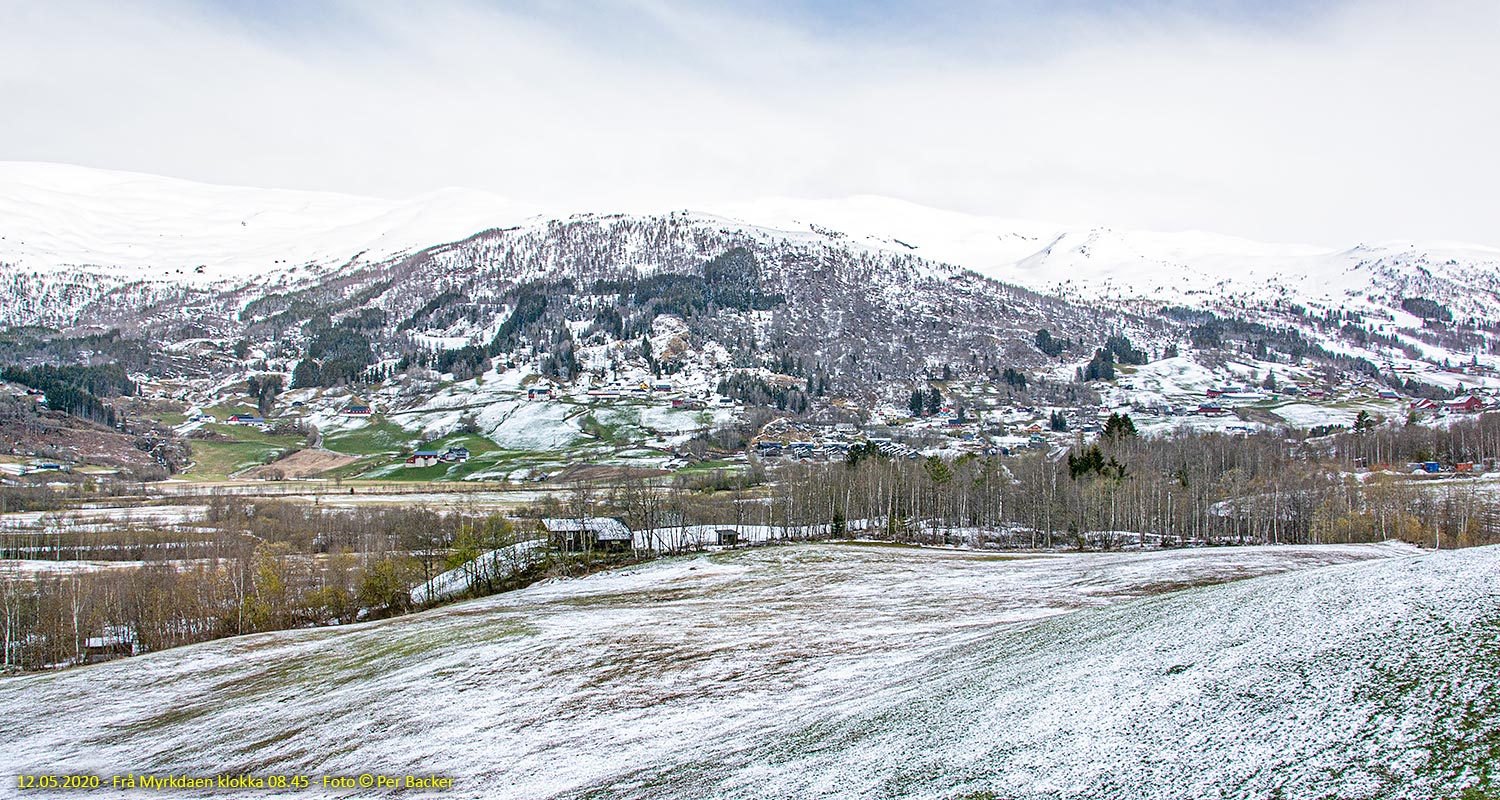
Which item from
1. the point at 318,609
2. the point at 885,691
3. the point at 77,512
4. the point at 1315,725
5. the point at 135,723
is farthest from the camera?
the point at 77,512

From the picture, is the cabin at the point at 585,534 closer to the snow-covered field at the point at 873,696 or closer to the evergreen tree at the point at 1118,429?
the snow-covered field at the point at 873,696

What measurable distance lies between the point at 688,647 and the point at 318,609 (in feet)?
213

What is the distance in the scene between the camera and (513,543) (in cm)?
12194

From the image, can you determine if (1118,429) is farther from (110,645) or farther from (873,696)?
(110,645)

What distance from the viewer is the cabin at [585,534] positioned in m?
127

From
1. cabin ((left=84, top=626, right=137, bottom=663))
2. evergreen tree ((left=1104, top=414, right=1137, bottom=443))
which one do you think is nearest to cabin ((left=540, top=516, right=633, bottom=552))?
cabin ((left=84, top=626, right=137, bottom=663))

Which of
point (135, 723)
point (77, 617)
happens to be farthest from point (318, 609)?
point (135, 723)

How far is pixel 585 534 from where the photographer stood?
417 ft

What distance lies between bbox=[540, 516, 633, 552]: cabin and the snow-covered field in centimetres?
5387

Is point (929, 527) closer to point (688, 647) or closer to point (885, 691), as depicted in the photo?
point (688, 647)

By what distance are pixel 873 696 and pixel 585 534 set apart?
9625 cm

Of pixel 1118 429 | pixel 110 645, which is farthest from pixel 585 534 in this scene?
pixel 1118 429

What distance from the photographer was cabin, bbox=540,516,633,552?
417 ft

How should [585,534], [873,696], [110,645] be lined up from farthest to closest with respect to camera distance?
[585,534] < [110,645] < [873,696]
